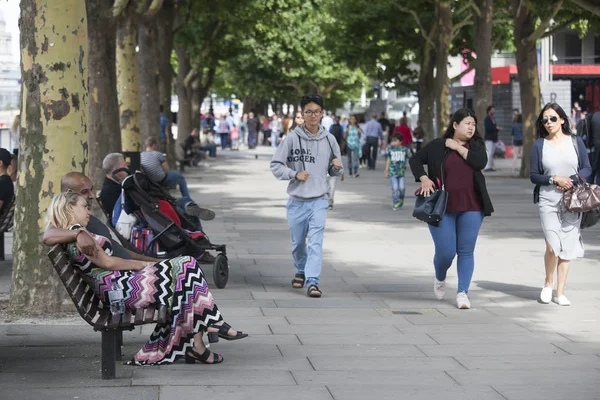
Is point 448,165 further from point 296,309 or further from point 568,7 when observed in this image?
point 568,7

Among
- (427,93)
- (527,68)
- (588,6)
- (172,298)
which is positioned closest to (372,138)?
(427,93)

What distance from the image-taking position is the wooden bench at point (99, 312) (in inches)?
271

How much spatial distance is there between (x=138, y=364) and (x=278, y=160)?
12.3 ft

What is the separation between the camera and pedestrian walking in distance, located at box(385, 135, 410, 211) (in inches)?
813

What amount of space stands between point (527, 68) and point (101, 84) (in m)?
13.7

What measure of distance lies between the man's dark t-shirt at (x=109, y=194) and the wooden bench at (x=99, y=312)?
439cm

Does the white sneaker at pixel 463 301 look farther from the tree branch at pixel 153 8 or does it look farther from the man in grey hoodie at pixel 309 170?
the tree branch at pixel 153 8

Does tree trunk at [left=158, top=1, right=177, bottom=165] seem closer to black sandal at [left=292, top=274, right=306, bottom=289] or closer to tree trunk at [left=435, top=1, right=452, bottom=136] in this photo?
tree trunk at [left=435, top=1, right=452, bottom=136]

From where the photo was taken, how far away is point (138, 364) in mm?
7441

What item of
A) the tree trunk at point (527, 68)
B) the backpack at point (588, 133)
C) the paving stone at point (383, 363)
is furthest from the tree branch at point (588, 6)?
the paving stone at point (383, 363)

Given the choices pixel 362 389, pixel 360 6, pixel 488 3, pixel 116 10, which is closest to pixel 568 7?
pixel 488 3

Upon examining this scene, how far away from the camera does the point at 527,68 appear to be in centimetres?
2853

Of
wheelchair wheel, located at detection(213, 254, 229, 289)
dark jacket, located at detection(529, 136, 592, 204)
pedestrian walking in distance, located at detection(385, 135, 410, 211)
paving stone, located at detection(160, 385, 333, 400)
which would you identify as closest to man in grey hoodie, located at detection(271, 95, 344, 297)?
wheelchair wheel, located at detection(213, 254, 229, 289)

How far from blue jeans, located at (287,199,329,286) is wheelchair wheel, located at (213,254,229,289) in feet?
2.15
